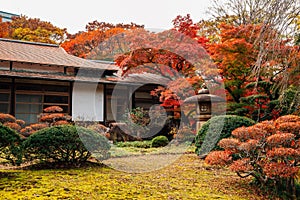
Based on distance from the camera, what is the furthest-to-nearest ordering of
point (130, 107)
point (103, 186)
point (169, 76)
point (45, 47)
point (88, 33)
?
1. point (88, 33)
2. point (45, 47)
3. point (130, 107)
4. point (169, 76)
5. point (103, 186)

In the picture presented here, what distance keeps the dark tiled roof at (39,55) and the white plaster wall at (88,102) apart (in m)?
1.01

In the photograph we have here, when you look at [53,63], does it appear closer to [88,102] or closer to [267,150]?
[88,102]

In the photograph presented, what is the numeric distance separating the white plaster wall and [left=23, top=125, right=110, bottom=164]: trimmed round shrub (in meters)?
8.29

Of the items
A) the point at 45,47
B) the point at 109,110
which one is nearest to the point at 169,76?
the point at 109,110

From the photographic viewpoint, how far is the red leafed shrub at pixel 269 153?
5047 millimetres

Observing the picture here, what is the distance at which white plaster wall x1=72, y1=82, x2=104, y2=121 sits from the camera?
15312 millimetres

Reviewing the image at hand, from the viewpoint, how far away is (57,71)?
15.6m

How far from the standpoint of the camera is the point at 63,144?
6.31 meters

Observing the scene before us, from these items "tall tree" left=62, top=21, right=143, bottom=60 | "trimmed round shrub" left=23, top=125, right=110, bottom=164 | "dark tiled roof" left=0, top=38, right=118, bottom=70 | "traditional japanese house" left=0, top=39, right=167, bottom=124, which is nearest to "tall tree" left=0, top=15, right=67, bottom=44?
"tall tree" left=62, top=21, right=143, bottom=60

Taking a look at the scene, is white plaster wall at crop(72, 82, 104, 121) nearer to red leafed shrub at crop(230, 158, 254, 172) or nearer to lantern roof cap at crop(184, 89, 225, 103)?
lantern roof cap at crop(184, 89, 225, 103)

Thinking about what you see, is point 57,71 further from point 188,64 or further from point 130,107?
point 188,64

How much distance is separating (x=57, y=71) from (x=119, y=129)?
166 inches

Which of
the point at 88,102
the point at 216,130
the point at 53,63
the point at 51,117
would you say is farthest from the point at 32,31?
the point at 216,130

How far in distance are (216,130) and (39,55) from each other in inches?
439
